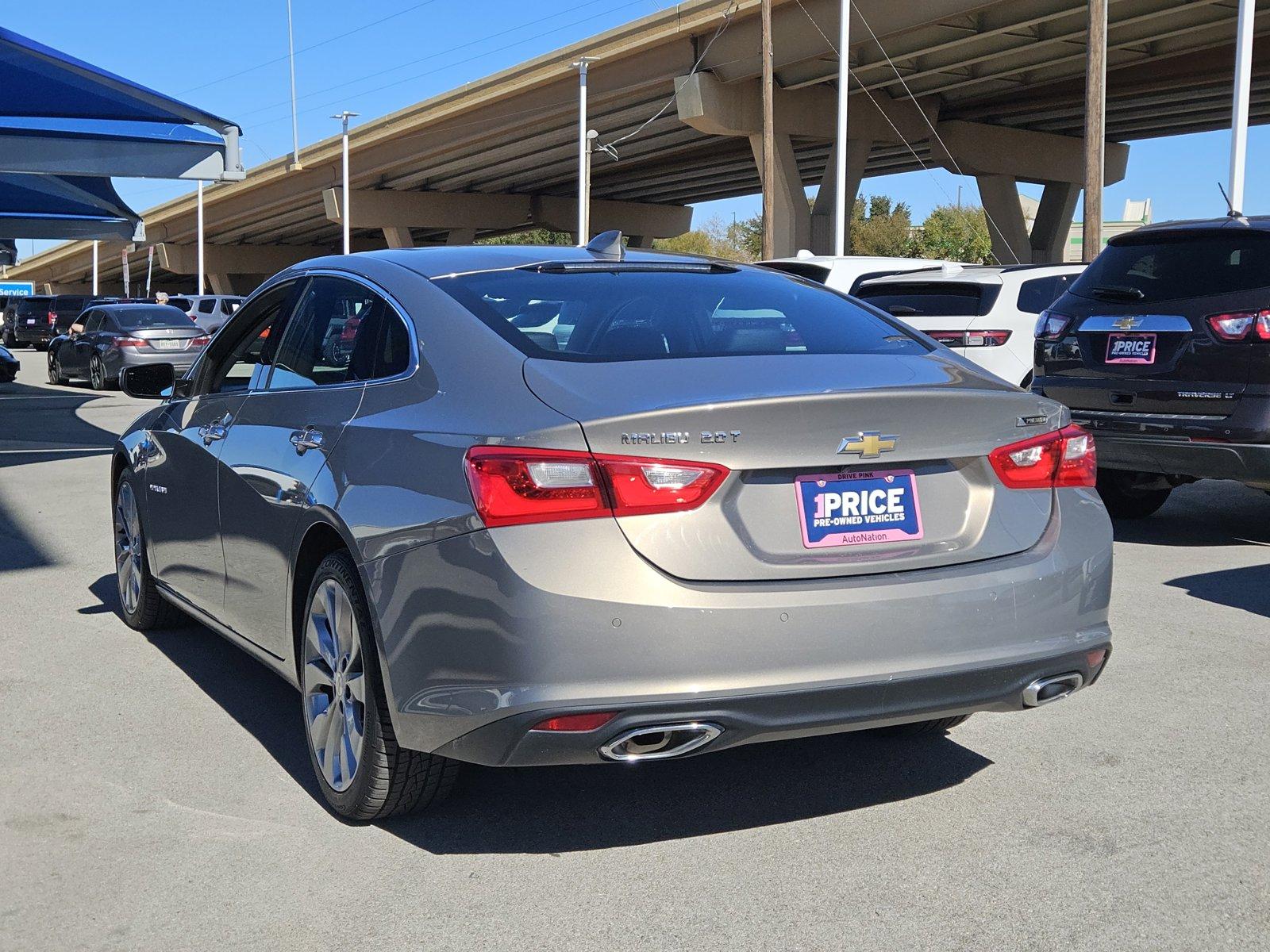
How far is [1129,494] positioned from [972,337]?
1.94 m

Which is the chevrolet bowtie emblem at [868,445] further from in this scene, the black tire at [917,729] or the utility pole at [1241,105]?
the utility pole at [1241,105]

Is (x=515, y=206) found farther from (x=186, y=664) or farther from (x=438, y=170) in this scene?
(x=186, y=664)

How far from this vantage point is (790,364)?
385 centimetres

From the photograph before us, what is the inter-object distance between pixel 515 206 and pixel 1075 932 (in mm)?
70779

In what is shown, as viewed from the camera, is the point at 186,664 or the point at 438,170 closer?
the point at 186,664

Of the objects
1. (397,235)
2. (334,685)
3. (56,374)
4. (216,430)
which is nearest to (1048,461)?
(334,685)

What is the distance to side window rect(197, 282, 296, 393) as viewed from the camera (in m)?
5.16

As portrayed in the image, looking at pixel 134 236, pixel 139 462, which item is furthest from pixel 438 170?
pixel 139 462

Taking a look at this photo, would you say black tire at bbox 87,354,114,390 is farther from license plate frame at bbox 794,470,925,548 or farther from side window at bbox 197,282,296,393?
license plate frame at bbox 794,470,925,548

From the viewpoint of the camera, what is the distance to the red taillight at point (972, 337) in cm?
1116

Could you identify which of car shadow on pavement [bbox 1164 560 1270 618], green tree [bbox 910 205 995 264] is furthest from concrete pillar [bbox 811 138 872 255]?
green tree [bbox 910 205 995 264]

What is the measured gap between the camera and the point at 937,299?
455 inches

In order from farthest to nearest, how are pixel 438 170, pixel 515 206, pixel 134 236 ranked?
pixel 515 206 < pixel 438 170 < pixel 134 236

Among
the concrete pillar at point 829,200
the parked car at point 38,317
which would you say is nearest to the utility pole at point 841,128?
the concrete pillar at point 829,200
